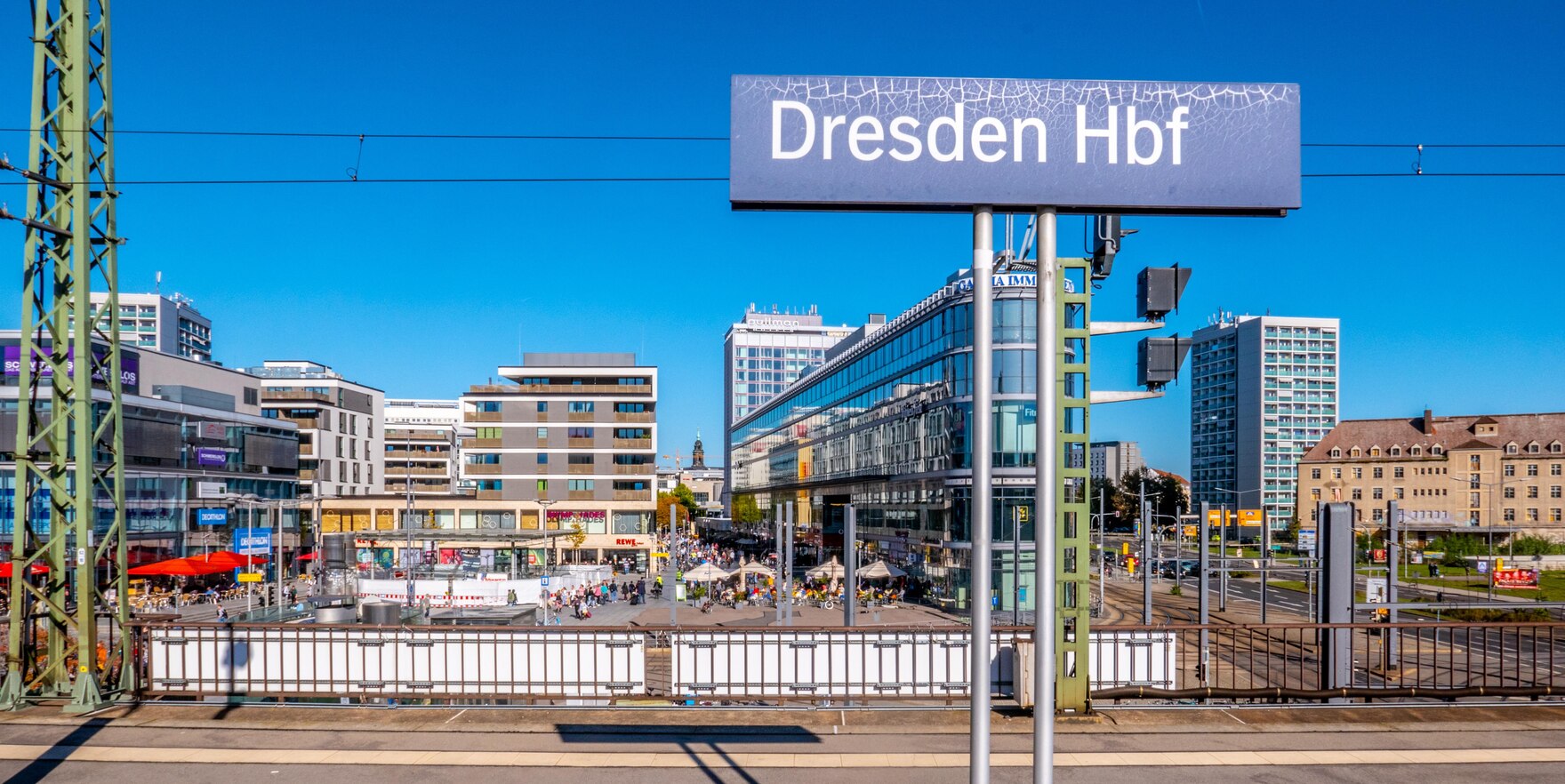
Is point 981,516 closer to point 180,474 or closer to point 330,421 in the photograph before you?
point 180,474

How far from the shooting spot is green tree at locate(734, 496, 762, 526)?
97.4 m

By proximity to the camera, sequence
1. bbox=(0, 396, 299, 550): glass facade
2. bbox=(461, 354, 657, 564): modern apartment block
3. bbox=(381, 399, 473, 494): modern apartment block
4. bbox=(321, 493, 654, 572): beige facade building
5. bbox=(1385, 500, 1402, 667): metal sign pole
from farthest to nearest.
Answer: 1. bbox=(381, 399, 473, 494): modern apartment block
2. bbox=(461, 354, 657, 564): modern apartment block
3. bbox=(321, 493, 654, 572): beige facade building
4. bbox=(0, 396, 299, 550): glass facade
5. bbox=(1385, 500, 1402, 667): metal sign pole

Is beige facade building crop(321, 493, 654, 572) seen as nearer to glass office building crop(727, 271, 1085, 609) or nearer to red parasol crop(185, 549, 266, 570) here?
red parasol crop(185, 549, 266, 570)

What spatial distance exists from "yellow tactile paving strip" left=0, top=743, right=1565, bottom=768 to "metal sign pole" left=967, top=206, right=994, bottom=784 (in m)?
4.02

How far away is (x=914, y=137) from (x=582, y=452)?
66.9m

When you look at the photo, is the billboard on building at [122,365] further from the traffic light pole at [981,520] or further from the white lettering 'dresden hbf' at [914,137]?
the traffic light pole at [981,520]

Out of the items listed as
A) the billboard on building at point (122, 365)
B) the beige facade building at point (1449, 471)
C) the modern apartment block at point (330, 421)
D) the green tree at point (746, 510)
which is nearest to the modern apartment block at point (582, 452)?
the modern apartment block at point (330, 421)

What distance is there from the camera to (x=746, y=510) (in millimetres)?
103438

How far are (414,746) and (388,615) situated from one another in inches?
412

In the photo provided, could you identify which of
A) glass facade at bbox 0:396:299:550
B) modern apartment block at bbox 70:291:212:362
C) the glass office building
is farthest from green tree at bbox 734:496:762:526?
modern apartment block at bbox 70:291:212:362

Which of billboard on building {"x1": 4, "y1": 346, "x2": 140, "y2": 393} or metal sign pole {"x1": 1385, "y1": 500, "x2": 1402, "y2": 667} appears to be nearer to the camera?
metal sign pole {"x1": 1385, "y1": 500, "x2": 1402, "y2": 667}

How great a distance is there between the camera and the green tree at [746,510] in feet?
319

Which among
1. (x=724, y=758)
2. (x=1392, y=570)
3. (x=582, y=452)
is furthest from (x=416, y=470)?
(x=724, y=758)

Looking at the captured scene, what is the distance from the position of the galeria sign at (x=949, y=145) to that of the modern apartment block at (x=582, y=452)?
65771 mm
